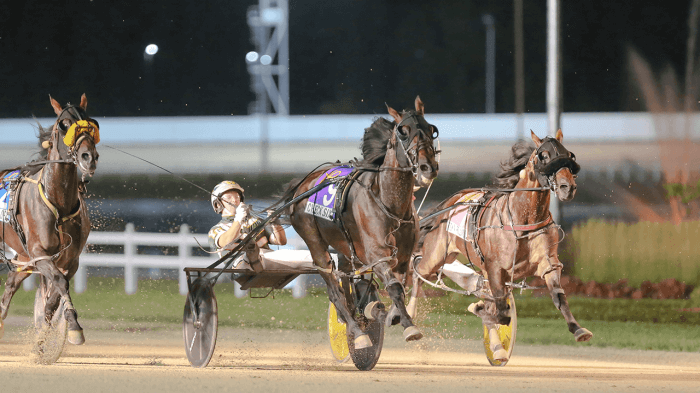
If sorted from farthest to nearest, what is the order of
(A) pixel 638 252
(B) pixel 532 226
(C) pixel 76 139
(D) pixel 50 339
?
(A) pixel 638 252
(D) pixel 50 339
(B) pixel 532 226
(C) pixel 76 139

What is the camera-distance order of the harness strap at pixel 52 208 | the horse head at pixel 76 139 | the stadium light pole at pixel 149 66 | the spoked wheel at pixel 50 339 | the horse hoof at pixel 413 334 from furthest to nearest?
the stadium light pole at pixel 149 66 → the spoked wheel at pixel 50 339 → the harness strap at pixel 52 208 → the horse head at pixel 76 139 → the horse hoof at pixel 413 334

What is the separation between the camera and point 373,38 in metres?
33.1

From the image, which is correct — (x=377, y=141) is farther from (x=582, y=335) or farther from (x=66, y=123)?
(x=66, y=123)

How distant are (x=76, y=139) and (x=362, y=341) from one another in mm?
2443

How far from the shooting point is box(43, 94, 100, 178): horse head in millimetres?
6486

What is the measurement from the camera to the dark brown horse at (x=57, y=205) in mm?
6633

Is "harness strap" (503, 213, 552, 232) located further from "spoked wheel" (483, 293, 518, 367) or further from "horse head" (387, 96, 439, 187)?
"horse head" (387, 96, 439, 187)

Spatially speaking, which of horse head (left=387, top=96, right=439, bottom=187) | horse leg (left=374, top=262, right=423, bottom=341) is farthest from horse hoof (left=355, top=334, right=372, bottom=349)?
horse head (left=387, top=96, right=439, bottom=187)

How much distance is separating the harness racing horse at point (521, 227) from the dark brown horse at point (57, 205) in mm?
2948

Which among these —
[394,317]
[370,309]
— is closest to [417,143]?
[394,317]

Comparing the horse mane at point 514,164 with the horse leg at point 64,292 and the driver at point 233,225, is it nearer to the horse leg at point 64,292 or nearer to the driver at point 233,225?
the driver at point 233,225

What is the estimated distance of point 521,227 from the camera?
7133mm

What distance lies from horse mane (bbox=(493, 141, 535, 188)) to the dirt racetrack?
1.49 meters

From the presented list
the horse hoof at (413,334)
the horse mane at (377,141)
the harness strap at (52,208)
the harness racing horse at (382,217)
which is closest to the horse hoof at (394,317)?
the harness racing horse at (382,217)
